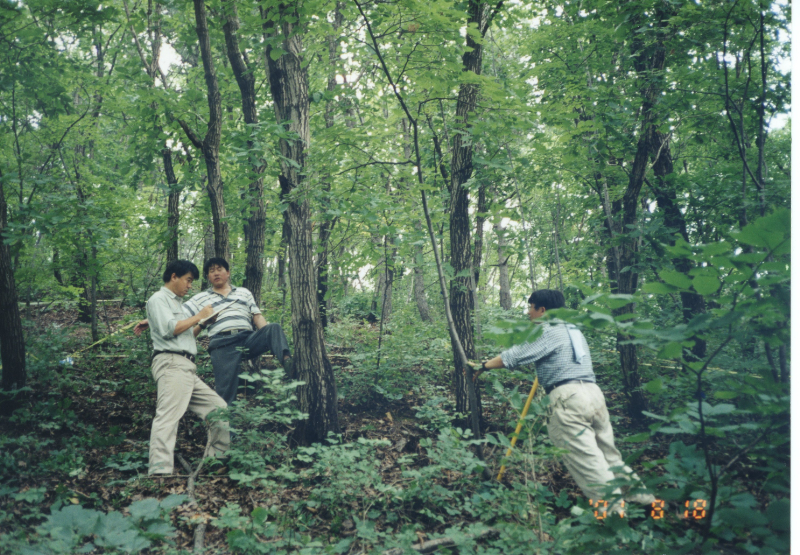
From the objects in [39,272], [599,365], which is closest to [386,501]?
[599,365]

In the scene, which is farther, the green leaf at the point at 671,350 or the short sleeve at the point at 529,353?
the short sleeve at the point at 529,353

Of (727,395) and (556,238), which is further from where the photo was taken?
(556,238)

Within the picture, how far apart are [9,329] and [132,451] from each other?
2.10 m

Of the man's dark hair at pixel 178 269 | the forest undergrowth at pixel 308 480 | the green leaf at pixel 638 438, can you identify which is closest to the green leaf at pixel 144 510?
the forest undergrowth at pixel 308 480

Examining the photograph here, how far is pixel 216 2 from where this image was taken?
4891 millimetres

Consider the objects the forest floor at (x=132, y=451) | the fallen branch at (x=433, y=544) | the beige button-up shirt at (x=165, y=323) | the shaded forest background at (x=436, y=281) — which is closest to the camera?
the shaded forest background at (x=436, y=281)

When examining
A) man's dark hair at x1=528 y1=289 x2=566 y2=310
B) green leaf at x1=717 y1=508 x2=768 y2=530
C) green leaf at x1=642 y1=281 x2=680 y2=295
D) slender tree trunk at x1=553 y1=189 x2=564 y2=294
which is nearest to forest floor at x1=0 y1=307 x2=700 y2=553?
man's dark hair at x1=528 y1=289 x2=566 y2=310

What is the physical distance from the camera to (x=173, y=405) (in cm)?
384

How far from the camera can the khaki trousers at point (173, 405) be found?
3650 millimetres

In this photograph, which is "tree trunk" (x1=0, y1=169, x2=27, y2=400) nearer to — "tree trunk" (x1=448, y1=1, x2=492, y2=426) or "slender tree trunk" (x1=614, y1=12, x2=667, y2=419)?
"tree trunk" (x1=448, y1=1, x2=492, y2=426)

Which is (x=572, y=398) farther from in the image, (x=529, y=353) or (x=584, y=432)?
(x=529, y=353)

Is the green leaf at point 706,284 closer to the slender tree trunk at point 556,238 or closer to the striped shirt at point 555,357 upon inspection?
the striped shirt at point 555,357

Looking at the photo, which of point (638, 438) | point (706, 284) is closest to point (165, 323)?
point (638, 438)

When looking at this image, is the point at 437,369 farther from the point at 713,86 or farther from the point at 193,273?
the point at 713,86
